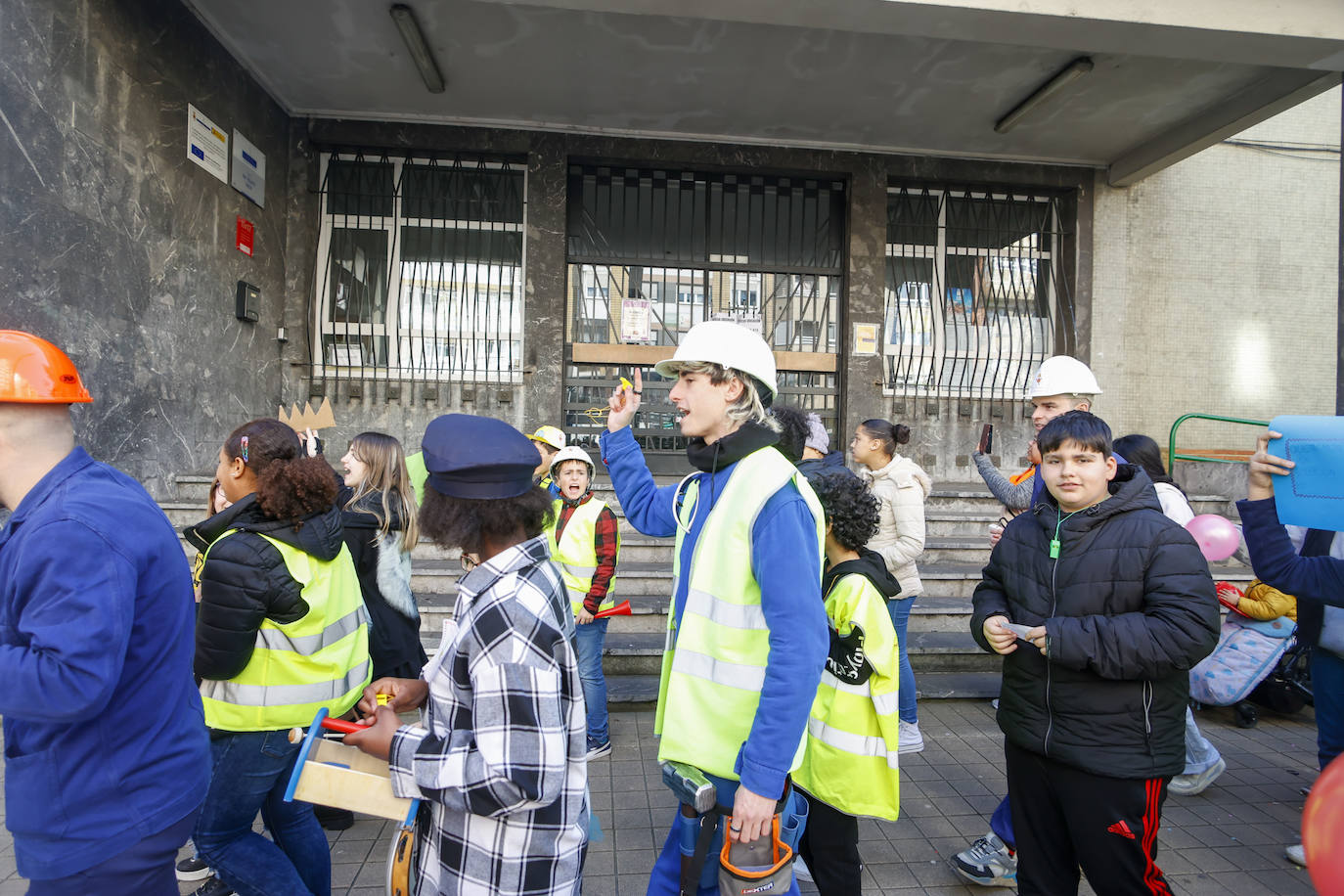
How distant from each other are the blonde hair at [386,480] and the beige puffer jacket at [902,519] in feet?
8.68

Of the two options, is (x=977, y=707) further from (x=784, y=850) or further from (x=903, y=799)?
(x=784, y=850)

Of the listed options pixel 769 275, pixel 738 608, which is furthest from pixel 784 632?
pixel 769 275

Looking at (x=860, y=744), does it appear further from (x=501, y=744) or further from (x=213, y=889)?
(x=213, y=889)

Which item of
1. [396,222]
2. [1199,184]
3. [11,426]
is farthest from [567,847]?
[1199,184]

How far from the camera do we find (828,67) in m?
6.77

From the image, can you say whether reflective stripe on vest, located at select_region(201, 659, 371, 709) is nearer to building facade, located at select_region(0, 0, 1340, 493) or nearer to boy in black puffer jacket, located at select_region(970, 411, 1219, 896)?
boy in black puffer jacket, located at select_region(970, 411, 1219, 896)

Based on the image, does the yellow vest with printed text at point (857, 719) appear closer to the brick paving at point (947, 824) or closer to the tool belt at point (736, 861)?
the tool belt at point (736, 861)

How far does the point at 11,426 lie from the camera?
66.2 inches

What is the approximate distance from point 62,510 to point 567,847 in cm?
136

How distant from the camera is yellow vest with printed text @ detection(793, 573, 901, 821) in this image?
2.45m

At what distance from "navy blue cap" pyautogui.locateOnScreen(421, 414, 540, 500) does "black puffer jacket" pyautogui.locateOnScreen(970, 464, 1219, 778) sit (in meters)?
1.73

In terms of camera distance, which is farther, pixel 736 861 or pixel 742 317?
pixel 742 317

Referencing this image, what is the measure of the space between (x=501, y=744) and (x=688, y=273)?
7553 mm

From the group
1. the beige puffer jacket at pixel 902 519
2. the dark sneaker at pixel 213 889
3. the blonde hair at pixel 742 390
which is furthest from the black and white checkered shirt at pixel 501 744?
the beige puffer jacket at pixel 902 519
